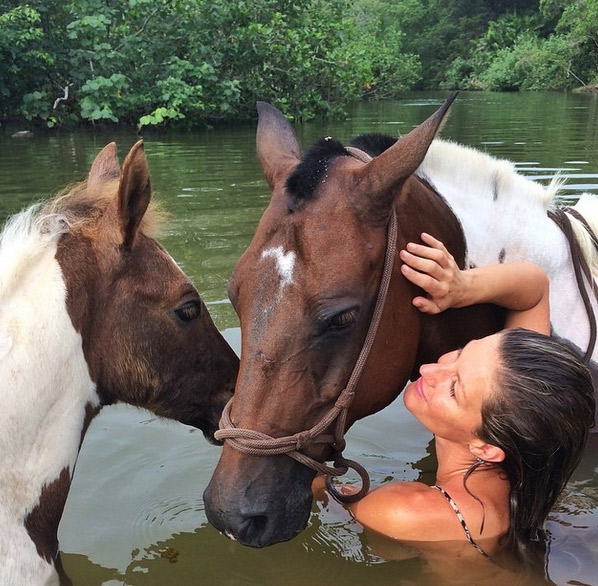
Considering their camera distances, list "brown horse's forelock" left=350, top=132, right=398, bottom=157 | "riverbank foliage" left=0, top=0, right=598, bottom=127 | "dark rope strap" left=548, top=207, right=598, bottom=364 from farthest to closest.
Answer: "riverbank foliage" left=0, top=0, right=598, bottom=127 < "dark rope strap" left=548, top=207, right=598, bottom=364 < "brown horse's forelock" left=350, top=132, right=398, bottom=157

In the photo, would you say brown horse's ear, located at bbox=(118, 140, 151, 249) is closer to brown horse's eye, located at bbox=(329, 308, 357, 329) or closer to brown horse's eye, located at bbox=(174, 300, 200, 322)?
brown horse's eye, located at bbox=(174, 300, 200, 322)

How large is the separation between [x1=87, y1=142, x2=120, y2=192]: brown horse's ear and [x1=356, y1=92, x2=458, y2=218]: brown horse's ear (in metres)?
1.09

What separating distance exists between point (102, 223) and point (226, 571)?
5.20 ft

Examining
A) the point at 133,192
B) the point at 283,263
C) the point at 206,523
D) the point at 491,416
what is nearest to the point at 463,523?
the point at 491,416

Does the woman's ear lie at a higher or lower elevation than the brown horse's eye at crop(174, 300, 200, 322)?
lower

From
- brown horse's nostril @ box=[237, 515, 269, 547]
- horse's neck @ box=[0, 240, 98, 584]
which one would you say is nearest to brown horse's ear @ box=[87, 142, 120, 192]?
horse's neck @ box=[0, 240, 98, 584]

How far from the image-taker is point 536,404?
2.50 m

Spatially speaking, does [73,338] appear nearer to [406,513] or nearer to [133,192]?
[133,192]

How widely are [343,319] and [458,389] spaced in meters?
0.66

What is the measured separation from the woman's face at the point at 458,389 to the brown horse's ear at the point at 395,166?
69 centimetres

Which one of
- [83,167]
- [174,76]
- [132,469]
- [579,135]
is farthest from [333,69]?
[132,469]

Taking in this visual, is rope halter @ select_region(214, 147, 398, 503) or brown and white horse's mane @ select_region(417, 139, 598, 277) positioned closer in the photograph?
rope halter @ select_region(214, 147, 398, 503)

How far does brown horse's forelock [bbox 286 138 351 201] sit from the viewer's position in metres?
2.35

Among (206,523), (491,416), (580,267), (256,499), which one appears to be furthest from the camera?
(206,523)
